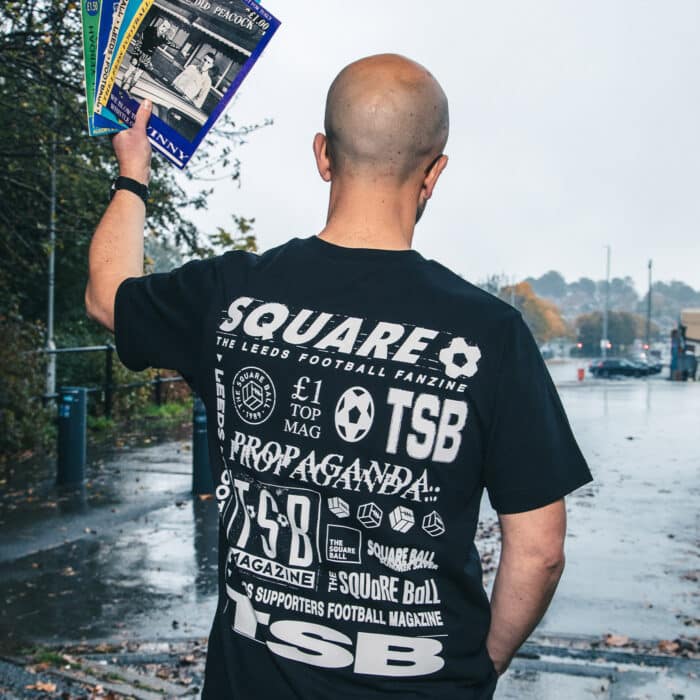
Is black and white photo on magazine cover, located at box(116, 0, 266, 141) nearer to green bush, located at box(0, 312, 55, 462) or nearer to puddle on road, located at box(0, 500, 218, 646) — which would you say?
puddle on road, located at box(0, 500, 218, 646)

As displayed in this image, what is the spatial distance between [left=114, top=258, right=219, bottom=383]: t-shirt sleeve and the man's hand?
1.10 feet

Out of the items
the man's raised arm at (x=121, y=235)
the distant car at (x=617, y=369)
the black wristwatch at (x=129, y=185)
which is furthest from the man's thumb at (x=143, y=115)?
the distant car at (x=617, y=369)

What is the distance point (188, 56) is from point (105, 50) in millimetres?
200

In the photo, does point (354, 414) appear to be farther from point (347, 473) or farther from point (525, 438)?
point (525, 438)

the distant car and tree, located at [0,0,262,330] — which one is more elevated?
tree, located at [0,0,262,330]

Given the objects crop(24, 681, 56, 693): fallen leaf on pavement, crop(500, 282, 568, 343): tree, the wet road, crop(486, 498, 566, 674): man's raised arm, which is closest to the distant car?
crop(500, 282, 568, 343): tree

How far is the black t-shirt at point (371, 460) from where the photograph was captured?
5.94ft

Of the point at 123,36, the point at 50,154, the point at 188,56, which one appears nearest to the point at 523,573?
the point at 188,56

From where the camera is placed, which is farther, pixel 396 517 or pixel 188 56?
pixel 188 56

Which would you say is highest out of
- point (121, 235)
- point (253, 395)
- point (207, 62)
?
Answer: point (207, 62)

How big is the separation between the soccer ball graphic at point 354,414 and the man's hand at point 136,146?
0.88 meters

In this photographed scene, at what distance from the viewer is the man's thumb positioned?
2.27 meters

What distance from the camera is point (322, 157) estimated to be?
2.08 m

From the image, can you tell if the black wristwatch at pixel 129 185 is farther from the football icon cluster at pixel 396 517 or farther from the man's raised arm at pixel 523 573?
the man's raised arm at pixel 523 573
